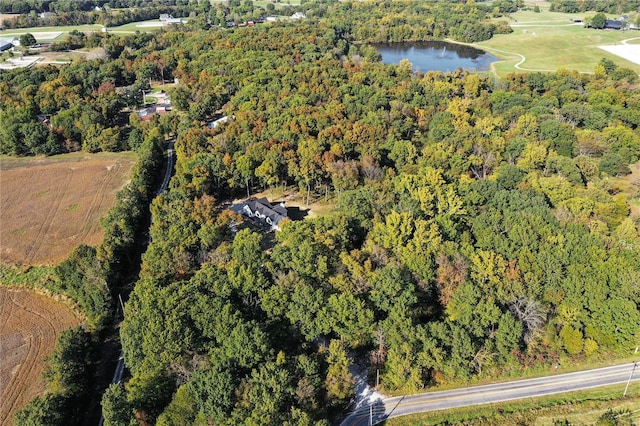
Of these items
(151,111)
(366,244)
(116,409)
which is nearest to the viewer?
(116,409)

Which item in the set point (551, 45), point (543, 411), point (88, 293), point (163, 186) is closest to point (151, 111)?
point (163, 186)

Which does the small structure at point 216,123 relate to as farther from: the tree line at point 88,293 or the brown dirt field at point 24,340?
the brown dirt field at point 24,340

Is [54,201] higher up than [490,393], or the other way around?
[54,201]

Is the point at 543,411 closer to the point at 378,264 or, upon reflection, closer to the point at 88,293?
the point at 378,264

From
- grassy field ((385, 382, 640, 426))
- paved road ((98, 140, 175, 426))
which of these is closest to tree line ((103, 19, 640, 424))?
grassy field ((385, 382, 640, 426))

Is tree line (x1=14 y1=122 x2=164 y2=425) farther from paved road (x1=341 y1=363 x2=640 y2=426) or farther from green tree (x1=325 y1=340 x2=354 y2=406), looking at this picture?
paved road (x1=341 y1=363 x2=640 y2=426)

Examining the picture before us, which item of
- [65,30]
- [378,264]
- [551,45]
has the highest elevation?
[65,30]

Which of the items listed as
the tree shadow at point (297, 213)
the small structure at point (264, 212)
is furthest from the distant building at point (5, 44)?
the tree shadow at point (297, 213)
